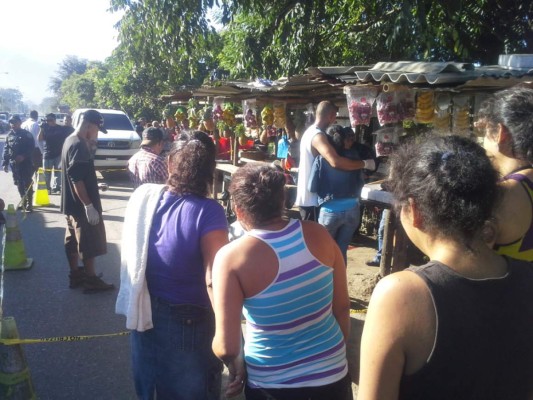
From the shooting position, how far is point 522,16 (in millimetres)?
10117

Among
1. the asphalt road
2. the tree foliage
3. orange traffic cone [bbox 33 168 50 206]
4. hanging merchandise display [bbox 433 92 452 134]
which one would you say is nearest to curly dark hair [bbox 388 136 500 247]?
the asphalt road

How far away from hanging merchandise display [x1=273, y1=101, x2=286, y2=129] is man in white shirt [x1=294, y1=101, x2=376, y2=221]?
3762mm

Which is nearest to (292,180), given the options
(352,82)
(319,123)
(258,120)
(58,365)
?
(258,120)

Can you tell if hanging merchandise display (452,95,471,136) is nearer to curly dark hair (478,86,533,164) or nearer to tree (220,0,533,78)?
curly dark hair (478,86,533,164)

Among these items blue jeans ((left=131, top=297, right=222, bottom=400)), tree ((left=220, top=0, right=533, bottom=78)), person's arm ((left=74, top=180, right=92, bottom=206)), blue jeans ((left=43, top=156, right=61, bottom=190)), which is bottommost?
blue jeans ((left=43, top=156, right=61, bottom=190))

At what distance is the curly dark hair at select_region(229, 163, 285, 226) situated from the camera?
2160 mm

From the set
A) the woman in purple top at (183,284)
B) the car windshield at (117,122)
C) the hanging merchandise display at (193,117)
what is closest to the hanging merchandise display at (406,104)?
the woman in purple top at (183,284)

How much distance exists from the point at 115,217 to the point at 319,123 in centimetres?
621

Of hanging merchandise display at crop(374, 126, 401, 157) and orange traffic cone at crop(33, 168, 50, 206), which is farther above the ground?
hanging merchandise display at crop(374, 126, 401, 157)

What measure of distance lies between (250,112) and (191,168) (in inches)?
254

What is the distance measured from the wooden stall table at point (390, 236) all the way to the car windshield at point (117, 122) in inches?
462

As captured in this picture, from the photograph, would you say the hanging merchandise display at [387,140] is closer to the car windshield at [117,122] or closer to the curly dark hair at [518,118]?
the curly dark hair at [518,118]

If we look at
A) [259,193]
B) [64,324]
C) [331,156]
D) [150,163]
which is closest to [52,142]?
[64,324]

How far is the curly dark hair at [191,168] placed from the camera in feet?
8.31
